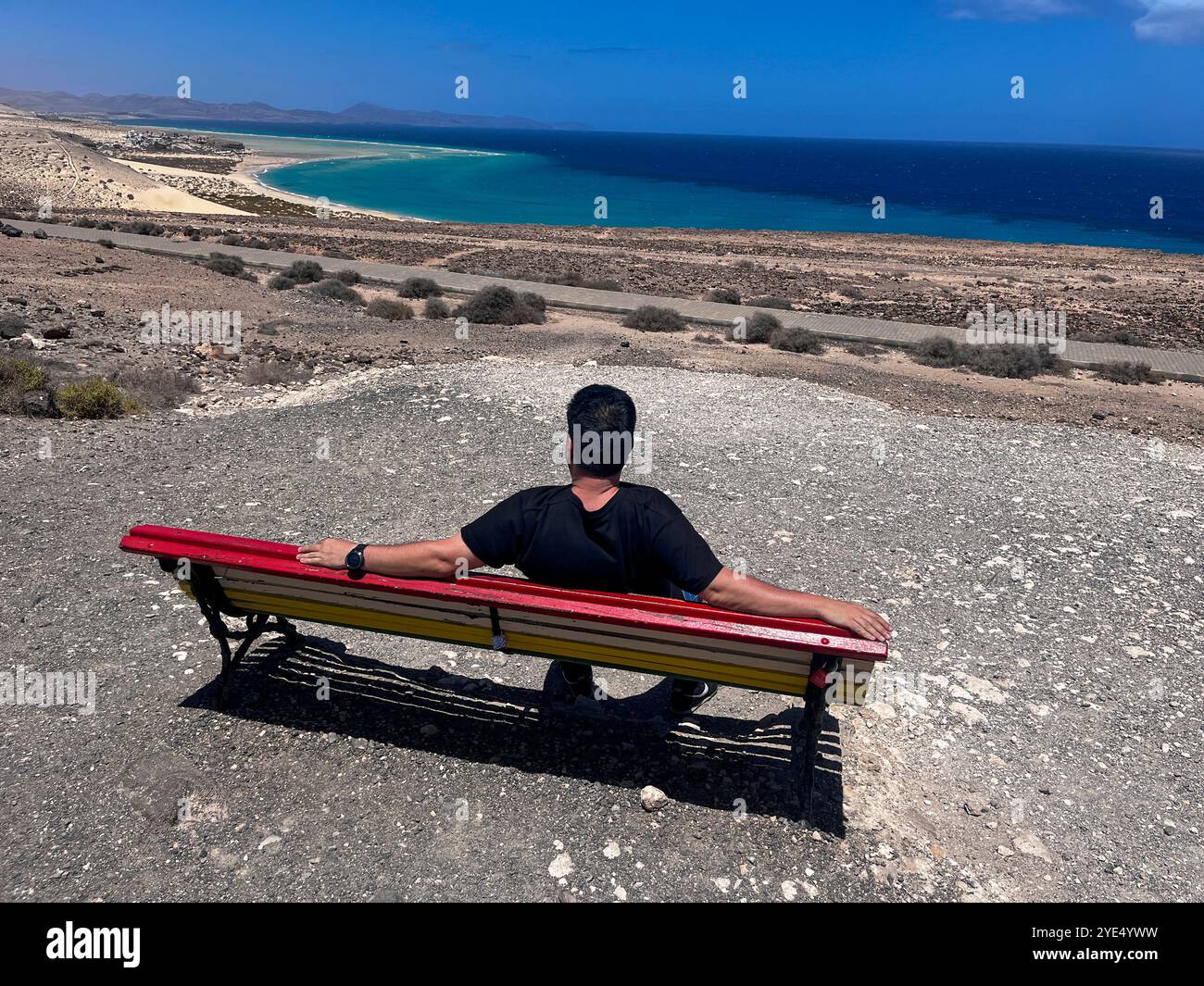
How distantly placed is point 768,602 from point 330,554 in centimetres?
191

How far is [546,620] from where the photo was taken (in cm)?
330

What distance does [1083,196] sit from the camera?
319 feet

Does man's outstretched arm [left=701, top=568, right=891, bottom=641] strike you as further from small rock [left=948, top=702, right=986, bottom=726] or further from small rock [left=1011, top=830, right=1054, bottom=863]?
small rock [left=948, top=702, right=986, bottom=726]

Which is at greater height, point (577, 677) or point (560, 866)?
point (577, 677)

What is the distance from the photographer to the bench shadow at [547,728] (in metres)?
3.67

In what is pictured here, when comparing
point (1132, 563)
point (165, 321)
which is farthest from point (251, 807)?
point (165, 321)

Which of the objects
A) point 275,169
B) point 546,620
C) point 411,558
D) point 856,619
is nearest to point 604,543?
point 546,620

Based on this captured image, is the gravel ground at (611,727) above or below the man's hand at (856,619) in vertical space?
below

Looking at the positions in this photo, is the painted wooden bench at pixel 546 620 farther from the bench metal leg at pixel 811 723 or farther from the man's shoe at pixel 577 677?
the man's shoe at pixel 577 677

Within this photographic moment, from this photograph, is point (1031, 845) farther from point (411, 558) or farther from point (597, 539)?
point (411, 558)

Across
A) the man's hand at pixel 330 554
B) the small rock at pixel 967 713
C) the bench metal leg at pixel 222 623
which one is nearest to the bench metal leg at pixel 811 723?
the small rock at pixel 967 713

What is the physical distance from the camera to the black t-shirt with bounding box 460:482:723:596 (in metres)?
3.12

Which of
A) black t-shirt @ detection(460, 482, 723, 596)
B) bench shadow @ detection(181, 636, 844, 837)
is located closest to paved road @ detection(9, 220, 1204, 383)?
bench shadow @ detection(181, 636, 844, 837)
